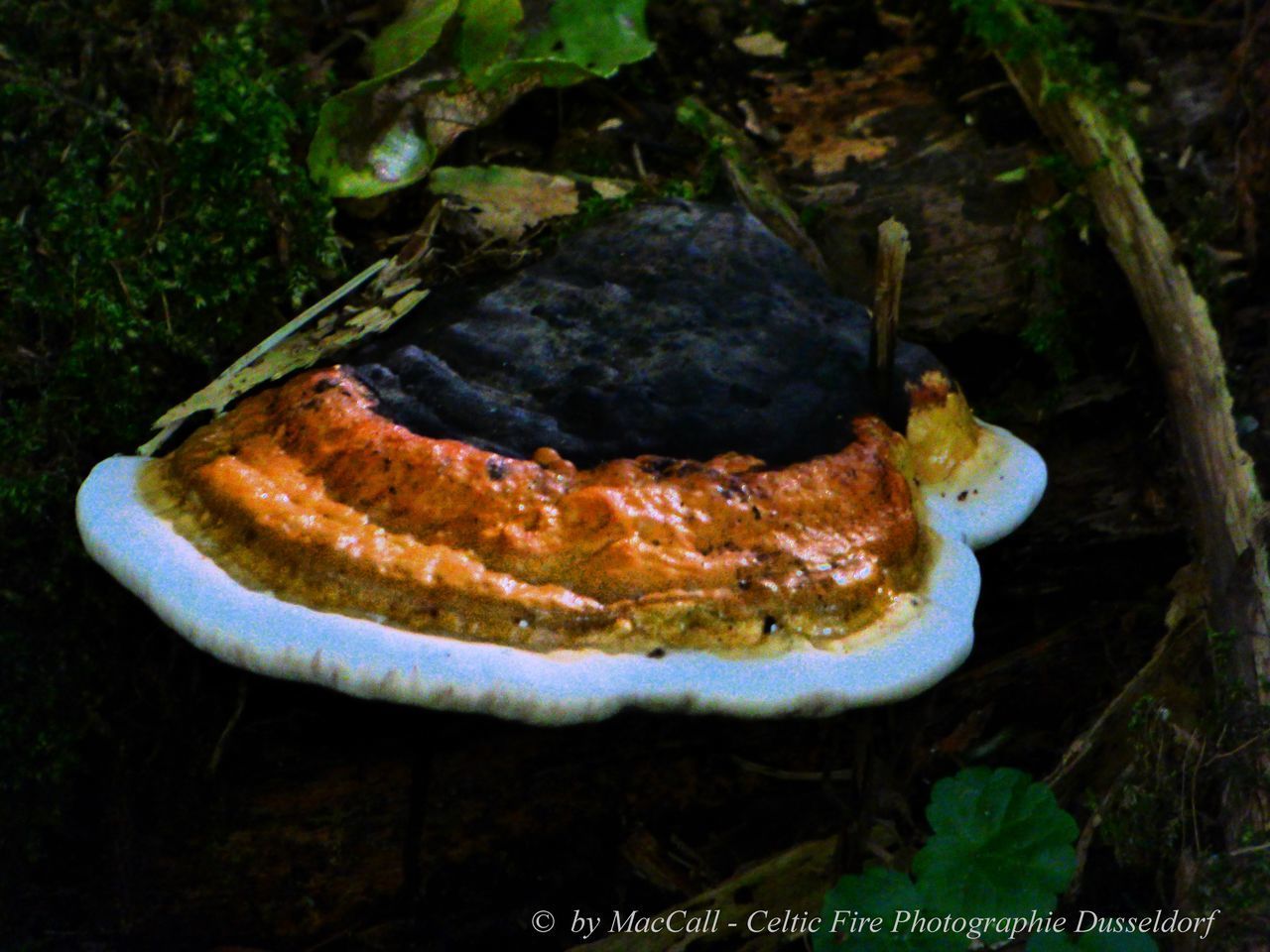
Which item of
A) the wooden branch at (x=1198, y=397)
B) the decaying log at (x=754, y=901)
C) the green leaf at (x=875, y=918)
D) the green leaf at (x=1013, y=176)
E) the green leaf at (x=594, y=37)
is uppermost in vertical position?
the green leaf at (x=594, y=37)

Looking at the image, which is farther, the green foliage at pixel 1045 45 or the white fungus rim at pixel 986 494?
the green foliage at pixel 1045 45

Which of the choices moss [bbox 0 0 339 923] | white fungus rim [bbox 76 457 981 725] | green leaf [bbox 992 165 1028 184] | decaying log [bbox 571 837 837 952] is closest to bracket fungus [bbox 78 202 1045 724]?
white fungus rim [bbox 76 457 981 725]

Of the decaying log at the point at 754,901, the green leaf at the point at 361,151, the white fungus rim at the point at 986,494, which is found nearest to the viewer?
the white fungus rim at the point at 986,494

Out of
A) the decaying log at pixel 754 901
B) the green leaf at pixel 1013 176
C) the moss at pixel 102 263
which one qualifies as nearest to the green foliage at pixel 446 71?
the moss at pixel 102 263

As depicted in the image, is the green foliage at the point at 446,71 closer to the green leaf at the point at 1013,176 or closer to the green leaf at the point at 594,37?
the green leaf at the point at 594,37

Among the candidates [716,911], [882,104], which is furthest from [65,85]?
[716,911]

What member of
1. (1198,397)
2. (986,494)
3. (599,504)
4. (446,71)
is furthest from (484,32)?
(1198,397)
